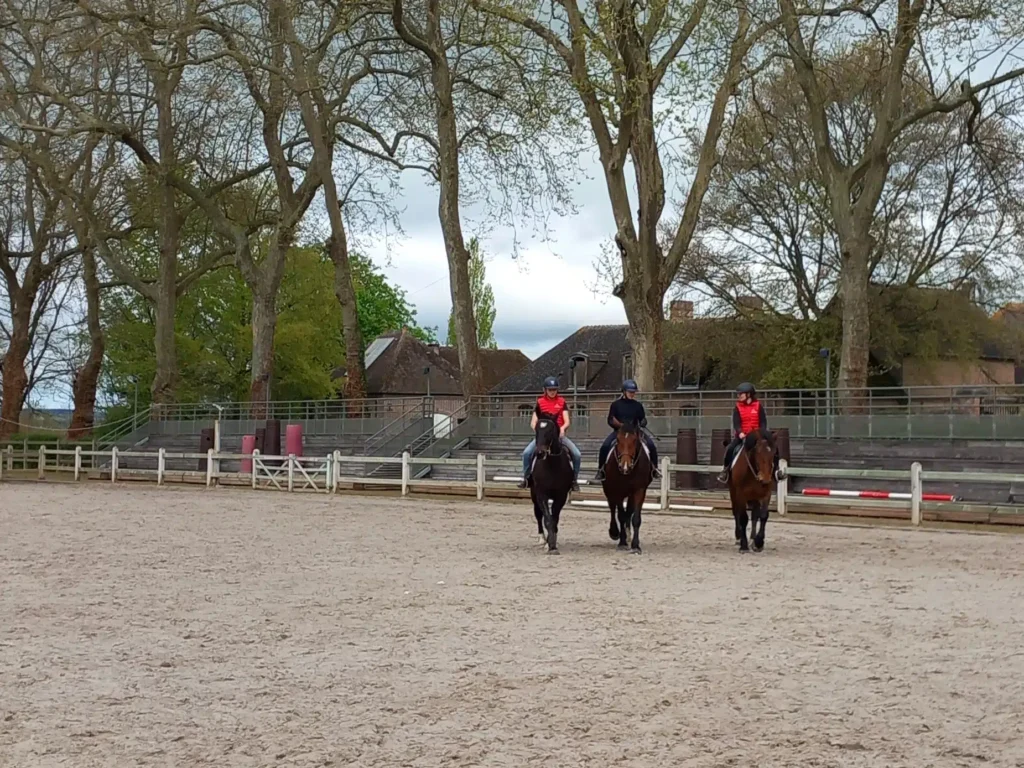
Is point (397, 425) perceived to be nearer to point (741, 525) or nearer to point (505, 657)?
point (741, 525)

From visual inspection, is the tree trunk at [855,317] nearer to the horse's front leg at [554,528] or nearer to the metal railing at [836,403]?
the metal railing at [836,403]

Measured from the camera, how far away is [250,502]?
96.2 ft

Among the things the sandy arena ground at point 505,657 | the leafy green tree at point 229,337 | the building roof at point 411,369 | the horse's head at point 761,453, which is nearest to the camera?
the sandy arena ground at point 505,657

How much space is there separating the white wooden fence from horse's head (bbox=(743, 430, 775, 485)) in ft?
22.3

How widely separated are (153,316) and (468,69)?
3103cm

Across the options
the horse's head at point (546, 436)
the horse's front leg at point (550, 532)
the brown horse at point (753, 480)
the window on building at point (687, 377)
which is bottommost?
the horse's front leg at point (550, 532)

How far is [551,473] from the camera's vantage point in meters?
16.9

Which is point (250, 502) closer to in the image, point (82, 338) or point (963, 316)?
point (963, 316)

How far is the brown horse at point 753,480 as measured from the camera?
16656 millimetres

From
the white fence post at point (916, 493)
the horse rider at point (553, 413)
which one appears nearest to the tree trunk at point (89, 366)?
the white fence post at point (916, 493)

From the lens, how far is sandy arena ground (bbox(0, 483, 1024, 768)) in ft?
21.6

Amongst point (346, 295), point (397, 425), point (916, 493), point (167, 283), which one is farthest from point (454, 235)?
point (916, 493)

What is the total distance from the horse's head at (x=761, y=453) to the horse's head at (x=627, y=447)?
151 cm

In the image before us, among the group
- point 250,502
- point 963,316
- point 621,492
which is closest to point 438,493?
point 250,502
